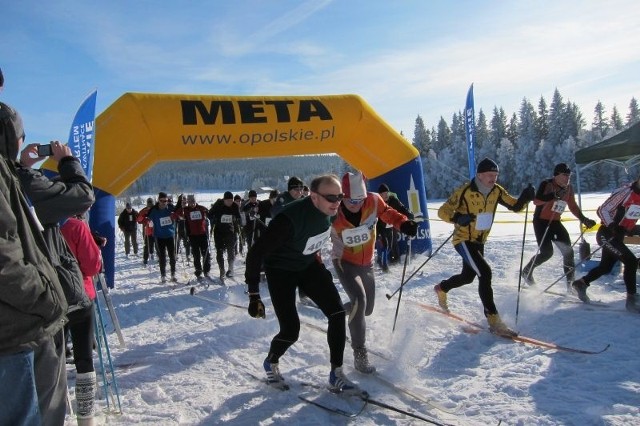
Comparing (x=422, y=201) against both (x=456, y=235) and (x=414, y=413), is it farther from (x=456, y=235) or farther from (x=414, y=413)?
(x=414, y=413)

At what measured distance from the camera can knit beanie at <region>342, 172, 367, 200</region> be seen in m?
4.14

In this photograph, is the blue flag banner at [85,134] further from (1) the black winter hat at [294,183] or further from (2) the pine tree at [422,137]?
(2) the pine tree at [422,137]

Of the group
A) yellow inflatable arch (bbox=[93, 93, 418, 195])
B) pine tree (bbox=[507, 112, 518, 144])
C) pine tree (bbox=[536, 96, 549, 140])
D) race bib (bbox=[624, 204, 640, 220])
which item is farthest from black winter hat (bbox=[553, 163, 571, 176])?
pine tree (bbox=[507, 112, 518, 144])

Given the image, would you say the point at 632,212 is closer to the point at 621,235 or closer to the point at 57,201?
the point at 621,235

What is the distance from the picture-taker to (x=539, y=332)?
5.16m

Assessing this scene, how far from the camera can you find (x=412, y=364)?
172 inches

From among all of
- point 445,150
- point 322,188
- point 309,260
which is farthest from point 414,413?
point 445,150

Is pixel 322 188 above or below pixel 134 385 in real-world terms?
above

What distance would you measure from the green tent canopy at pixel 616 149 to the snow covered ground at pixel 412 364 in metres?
4.02

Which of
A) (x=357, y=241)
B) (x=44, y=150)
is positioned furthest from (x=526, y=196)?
(x=44, y=150)

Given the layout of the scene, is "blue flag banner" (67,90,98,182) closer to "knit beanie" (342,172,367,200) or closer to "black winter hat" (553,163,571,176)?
"knit beanie" (342,172,367,200)

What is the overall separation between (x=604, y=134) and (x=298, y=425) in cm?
6113

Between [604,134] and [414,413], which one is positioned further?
[604,134]

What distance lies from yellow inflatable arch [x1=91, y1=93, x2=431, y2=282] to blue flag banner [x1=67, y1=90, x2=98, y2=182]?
2.34ft
